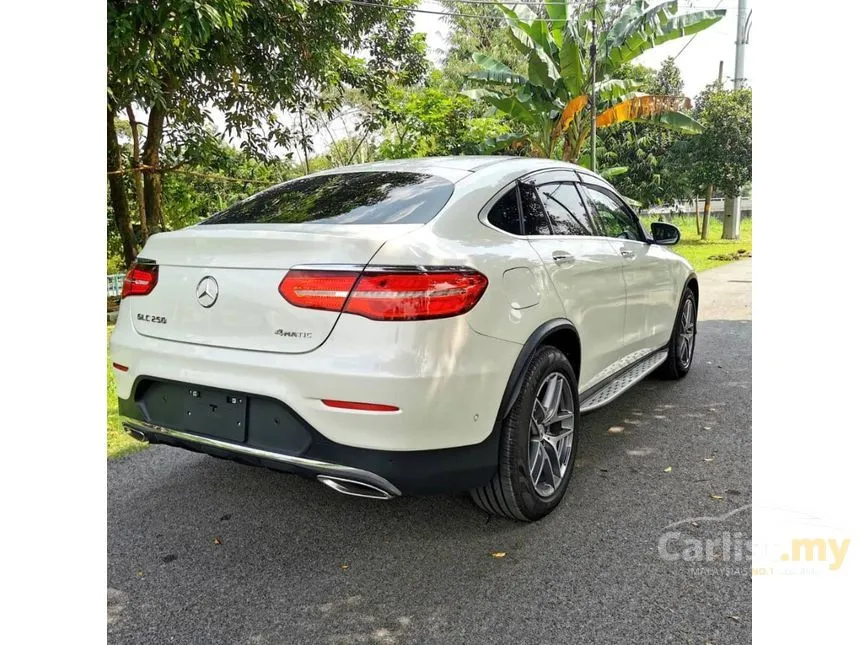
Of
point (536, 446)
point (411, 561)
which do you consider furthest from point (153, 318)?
point (536, 446)

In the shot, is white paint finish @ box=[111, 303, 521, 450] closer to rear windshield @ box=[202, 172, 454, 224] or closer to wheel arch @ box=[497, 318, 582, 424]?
wheel arch @ box=[497, 318, 582, 424]

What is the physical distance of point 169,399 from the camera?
277cm

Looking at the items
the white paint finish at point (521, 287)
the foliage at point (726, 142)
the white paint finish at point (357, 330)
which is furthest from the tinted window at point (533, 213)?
Answer: the foliage at point (726, 142)

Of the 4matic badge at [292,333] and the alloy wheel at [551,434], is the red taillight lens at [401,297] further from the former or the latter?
the alloy wheel at [551,434]

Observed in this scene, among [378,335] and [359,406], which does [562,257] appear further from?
[359,406]

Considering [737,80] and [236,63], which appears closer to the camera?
[236,63]

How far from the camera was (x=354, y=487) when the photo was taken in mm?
2457

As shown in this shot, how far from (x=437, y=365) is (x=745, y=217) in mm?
28546

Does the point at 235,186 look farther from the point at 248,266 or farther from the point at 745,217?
the point at 745,217

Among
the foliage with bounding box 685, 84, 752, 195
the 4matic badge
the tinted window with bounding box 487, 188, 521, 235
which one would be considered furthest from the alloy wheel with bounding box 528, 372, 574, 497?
the foliage with bounding box 685, 84, 752, 195

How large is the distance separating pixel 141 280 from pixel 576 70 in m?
11.0

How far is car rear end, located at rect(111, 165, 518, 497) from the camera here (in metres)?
2.34

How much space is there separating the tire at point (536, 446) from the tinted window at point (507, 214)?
58 cm
